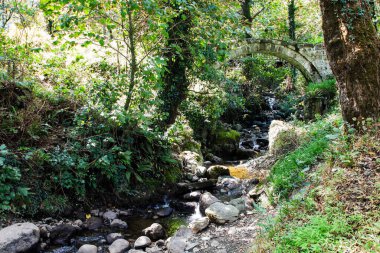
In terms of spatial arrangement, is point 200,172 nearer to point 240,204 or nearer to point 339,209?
point 240,204

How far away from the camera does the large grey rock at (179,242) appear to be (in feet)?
14.6

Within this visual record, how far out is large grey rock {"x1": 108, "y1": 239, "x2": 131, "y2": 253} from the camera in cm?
460

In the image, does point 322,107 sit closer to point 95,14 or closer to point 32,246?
point 95,14

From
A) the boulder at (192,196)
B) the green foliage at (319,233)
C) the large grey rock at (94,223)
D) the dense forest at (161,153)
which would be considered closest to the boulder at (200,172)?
the dense forest at (161,153)

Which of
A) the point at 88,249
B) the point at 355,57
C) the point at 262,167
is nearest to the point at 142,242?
the point at 88,249

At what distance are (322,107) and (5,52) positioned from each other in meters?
10.8

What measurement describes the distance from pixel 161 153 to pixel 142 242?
8.25ft

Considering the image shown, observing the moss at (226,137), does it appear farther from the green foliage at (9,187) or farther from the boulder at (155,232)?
the green foliage at (9,187)

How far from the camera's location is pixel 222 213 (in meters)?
5.25

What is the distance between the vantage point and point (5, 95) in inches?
232

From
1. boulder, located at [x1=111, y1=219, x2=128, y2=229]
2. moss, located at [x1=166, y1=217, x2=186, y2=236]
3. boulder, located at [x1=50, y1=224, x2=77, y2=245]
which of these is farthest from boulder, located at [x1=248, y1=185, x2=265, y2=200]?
boulder, located at [x1=50, y1=224, x2=77, y2=245]

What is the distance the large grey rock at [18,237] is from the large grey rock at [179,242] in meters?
2.05

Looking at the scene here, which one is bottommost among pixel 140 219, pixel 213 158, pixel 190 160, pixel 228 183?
pixel 140 219

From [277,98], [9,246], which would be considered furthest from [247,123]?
[9,246]
